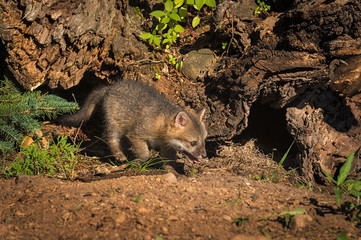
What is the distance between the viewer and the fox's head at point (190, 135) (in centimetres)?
545

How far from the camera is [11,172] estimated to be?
4.32m

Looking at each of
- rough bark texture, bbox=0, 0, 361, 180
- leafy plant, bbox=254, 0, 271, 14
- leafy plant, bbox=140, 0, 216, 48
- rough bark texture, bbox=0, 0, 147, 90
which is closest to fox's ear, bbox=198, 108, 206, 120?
rough bark texture, bbox=0, 0, 361, 180

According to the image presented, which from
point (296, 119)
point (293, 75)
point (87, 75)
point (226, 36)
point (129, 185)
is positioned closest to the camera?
point (129, 185)

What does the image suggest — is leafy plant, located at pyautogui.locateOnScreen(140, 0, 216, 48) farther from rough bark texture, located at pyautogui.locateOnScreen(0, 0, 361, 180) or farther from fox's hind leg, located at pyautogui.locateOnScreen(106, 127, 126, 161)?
fox's hind leg, located at pyautogui.locateOnScreen(106, 127, 126, 161)

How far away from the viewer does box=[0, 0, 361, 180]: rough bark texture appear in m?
4.56

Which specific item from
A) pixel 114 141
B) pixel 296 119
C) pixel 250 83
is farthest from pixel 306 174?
pixel 114 141

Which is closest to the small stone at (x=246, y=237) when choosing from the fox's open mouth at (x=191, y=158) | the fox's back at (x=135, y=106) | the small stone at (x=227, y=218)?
the small stone at (x=227, y=218)

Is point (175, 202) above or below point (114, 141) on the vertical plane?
above

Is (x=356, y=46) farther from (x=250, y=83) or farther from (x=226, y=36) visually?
(x=226, y=36)

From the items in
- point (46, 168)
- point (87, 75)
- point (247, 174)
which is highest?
point (87, 75)

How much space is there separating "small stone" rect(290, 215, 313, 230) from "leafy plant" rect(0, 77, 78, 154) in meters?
3.92

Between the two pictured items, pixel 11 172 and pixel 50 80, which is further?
pixel 50 80

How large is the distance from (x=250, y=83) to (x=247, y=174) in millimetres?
1593

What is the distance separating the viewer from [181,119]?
5480 millimetres
